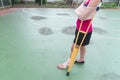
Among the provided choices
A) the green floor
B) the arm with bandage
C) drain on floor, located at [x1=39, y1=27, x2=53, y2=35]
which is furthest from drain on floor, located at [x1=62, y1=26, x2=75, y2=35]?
the arm with bandage

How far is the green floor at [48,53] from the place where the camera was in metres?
3.05

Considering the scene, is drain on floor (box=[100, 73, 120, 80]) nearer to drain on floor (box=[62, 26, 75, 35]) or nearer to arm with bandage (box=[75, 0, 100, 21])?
arm with bandage (box=[75, 0, 100, 21])

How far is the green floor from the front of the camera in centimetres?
305

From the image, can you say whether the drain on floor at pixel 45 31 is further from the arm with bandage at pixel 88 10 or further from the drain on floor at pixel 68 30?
the arm with bandage at pixel 88 10

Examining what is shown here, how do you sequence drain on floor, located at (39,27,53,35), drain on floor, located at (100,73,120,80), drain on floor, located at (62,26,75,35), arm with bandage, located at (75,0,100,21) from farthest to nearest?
drain on floor, located at (62,26,75,35)
drain on floor, located at (39,27,53,35)
drain on floor, located at (100,73,120,80)
arm with bandage, located at (75,0,100,21)

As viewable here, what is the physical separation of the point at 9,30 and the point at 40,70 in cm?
257

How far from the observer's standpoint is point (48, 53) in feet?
12.6

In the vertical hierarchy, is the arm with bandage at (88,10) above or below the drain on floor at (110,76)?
above

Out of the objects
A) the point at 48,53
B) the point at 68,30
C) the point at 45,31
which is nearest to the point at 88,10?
the point at 48,53

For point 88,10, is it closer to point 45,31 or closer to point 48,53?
point 48,53

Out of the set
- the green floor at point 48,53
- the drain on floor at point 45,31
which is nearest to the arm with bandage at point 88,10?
the green floor at point 48,53

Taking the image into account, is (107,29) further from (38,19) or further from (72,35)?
(38,19)

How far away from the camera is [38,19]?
6.94m

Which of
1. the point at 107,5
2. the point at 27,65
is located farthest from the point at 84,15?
the point at 107,5
